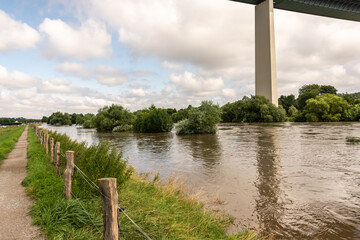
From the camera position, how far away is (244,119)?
62.9 m

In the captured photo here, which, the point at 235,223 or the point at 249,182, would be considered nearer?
the point at 235,223

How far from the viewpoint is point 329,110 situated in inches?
2229

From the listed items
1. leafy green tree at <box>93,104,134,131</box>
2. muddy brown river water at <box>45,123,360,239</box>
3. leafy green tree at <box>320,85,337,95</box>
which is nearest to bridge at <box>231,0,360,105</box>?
leafy green tree at <box>320,85,337,95</box>

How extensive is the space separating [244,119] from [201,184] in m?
56.4

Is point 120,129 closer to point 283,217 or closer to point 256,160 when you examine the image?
point 256,160

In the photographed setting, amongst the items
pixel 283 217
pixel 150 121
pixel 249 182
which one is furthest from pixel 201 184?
pixel 150 121

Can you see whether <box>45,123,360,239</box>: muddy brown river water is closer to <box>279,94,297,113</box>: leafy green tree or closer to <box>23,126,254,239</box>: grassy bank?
<box>23,126,254,239</box>: grassy bank

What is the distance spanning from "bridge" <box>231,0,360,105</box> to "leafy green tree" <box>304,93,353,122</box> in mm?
8641

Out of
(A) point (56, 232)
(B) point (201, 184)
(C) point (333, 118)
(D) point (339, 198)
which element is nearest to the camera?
(A) point (56, 232)

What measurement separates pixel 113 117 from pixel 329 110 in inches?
2018

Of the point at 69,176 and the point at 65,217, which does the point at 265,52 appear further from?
the point at 65,217

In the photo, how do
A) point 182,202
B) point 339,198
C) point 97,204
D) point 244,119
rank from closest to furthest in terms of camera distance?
point 97,204 < point 182,202 < point 339,198 < point 244,119

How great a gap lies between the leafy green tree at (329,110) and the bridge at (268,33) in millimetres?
8641

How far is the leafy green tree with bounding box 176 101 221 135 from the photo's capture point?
33.3 metres
